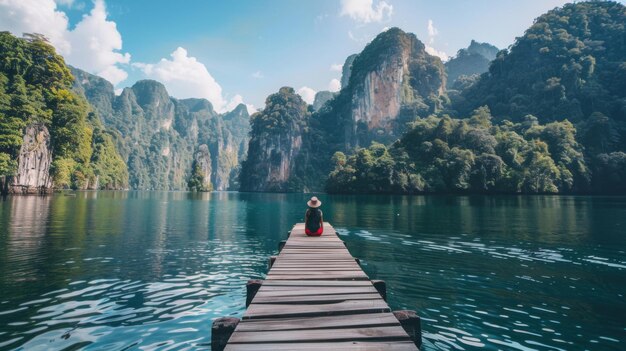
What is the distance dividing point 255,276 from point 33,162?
6836cm

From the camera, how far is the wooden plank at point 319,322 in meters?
4.50

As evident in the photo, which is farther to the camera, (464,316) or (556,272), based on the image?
(556,272)

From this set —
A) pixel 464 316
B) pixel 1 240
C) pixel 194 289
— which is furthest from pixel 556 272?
pixel 1 240

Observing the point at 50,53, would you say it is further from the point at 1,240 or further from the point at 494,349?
the point at 494,349

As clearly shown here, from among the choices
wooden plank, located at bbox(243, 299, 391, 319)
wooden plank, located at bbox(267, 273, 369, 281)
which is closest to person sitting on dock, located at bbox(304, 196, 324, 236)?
wooden plank, located at bbox(267, 273, 369, 281)

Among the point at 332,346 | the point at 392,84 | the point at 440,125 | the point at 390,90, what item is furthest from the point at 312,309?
the point at 392,84

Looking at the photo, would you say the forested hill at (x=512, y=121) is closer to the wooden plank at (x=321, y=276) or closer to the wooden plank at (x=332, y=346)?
the wooden plank at (x=321, y=276)

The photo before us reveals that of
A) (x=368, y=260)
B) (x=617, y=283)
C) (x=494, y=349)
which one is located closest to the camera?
(x=494, y=349)

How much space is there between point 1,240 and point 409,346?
883 inches

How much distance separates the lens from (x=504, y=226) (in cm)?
2670

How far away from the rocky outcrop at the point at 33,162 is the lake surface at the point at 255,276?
47.3m

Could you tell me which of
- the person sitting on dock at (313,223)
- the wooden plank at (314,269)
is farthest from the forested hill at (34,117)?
the wooden plank at (314,269)

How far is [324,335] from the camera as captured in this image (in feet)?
13.9

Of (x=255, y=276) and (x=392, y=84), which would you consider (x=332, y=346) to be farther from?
(x=392, y=84)
